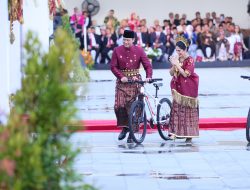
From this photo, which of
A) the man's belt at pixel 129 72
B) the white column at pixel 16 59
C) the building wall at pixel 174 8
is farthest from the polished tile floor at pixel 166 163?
the building wall at pixel 174 8

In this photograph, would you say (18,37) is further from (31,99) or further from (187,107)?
(31,99)

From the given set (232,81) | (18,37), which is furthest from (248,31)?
(18,37)

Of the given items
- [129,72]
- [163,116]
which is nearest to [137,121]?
[163,116]

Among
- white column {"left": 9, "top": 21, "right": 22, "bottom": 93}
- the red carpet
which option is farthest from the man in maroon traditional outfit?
white column {"left": 9, "top": 21, "right": 22, "bottom": 93}

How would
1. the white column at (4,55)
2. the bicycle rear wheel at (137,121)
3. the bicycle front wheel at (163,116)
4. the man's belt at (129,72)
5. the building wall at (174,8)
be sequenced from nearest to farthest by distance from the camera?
the white column at (4,55)
the bicycle rear wheel at (137,121)
the man's belt at (129,72)
the bicycle front wheel at (163,116)
the building wall at (174,8)

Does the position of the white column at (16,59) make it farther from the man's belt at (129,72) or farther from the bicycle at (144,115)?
the bicycle at (144,115)

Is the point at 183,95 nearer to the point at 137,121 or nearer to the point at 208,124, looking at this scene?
the point at 137,121

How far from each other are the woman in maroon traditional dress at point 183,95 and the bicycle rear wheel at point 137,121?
18.0 inches

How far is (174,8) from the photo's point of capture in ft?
119

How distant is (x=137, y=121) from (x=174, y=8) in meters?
22.8

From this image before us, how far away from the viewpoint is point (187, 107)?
547 inches

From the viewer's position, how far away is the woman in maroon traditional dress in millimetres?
13727

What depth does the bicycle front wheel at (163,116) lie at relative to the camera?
14.1 meters

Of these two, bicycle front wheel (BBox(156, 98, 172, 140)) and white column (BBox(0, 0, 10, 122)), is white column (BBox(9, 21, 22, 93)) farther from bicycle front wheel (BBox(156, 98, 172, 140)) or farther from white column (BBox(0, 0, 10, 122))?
white column (BBox(0, 0, 10, 122))
